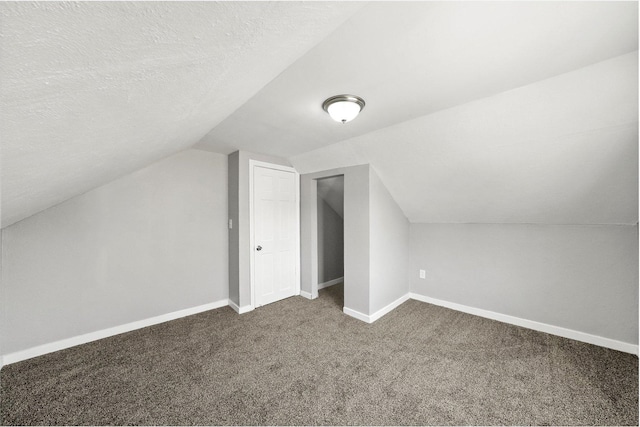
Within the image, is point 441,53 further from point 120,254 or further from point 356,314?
point 120,254

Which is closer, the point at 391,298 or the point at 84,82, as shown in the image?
the point at 84,82

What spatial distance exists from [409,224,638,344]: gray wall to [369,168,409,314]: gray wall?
0.28 meters

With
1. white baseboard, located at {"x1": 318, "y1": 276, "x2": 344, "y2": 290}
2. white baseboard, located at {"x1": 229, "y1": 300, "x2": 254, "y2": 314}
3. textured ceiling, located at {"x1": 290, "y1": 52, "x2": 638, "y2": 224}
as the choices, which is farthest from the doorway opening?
white baseboard, located at {"x1": 229, "y1": 300, "x2": 254, "y2": 314}

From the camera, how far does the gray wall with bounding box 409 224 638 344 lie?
2.32 meters

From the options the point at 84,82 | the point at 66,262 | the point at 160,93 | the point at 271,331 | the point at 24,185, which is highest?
the point at 160,93

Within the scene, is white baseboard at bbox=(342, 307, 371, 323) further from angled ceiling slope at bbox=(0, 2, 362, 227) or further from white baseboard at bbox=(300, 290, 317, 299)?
angled ceiling slope at bbox=(0, 2, 362, 227)

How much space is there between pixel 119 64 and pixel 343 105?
4.77ft

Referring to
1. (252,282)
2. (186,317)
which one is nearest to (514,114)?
(252,282)

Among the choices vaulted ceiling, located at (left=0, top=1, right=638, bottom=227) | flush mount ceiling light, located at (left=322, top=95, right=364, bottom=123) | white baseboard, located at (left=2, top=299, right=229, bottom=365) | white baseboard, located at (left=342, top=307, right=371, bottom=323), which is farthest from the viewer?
white baseboard, located at (left=342, top=307, right=371, bottom=323)

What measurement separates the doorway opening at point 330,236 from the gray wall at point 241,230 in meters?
1.14

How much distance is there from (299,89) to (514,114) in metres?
1.59

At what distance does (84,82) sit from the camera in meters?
0.57

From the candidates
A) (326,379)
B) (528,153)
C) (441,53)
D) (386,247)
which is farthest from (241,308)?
(528,153)

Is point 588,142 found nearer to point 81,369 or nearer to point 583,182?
point 583,182
